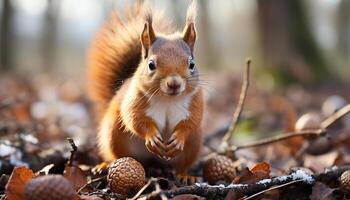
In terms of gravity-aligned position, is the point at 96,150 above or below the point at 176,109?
above

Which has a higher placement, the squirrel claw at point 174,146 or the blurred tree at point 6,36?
the blurred tree at point 6,36

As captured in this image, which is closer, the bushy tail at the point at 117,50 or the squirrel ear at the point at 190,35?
the squirrel ear at the point at 190,35

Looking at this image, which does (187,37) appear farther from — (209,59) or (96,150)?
(209,59)

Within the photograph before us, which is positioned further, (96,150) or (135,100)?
(96,150)

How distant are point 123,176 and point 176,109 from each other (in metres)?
0.30

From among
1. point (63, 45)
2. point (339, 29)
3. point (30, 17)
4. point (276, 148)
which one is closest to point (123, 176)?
point (276, 148)

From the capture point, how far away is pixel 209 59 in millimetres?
17031

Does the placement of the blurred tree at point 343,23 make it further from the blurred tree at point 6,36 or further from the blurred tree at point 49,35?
the blurred tree at point 6,36

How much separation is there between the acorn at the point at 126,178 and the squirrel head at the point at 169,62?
0.84 feet

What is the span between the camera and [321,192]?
64.9 inches

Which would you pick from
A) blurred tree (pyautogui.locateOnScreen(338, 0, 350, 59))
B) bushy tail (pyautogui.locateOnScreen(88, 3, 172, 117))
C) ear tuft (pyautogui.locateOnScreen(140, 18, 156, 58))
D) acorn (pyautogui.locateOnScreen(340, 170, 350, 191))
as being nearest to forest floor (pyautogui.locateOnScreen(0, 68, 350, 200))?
acorn (pyautogui.locateOnScreen(340, 170, 350, 191))

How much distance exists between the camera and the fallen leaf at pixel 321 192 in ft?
5.35

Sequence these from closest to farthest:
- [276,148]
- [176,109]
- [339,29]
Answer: [176,109]
[276,148]
[339,29]

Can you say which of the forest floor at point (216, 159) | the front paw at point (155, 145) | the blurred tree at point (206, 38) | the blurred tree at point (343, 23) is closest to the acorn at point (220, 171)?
the forest floor at point (216, 159)
